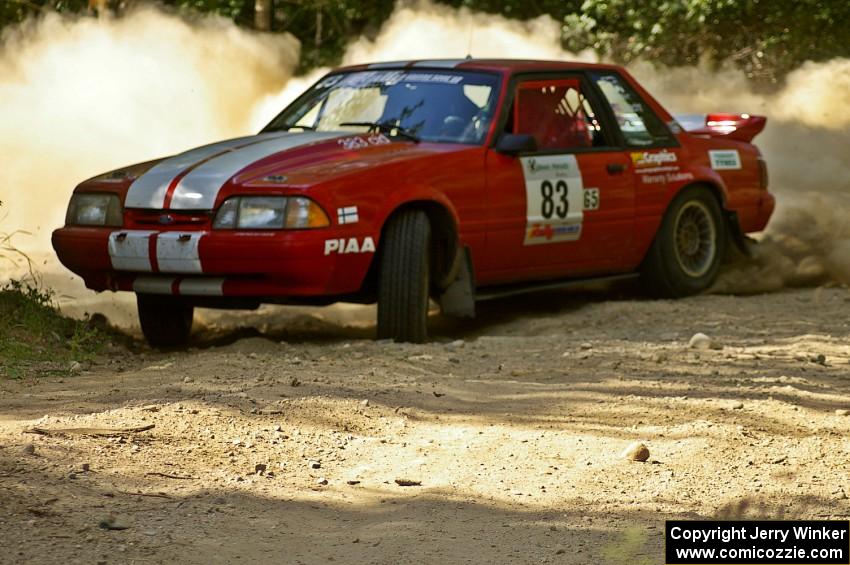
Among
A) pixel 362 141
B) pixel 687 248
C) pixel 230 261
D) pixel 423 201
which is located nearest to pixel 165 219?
pixel 230 261

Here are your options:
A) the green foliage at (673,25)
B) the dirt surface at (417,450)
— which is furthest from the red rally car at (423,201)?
the green foliage at (673,25)

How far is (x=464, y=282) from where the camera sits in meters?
8.24

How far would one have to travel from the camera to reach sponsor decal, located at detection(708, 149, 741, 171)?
9.91m

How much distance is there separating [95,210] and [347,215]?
1.44 m

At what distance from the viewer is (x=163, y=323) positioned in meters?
8.42

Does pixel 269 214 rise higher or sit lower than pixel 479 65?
lower

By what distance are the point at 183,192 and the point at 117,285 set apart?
69cm

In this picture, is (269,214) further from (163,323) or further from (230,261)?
(163,323)

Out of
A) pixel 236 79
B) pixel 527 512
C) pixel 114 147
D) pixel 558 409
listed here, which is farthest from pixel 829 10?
pixel 527 512

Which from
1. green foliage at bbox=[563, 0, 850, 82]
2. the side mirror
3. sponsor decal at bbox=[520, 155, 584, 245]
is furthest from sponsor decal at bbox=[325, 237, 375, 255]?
green foliage at bbox=[563, 0, 850, 82]

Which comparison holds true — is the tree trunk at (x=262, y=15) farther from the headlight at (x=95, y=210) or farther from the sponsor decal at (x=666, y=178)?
the headlight at (x=95, y=210)

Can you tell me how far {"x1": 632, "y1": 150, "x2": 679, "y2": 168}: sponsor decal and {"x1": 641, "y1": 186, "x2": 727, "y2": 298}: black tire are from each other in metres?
0.28

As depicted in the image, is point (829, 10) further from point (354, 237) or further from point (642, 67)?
point (354, 237)

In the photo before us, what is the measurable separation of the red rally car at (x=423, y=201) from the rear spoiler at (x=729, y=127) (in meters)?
0.14
